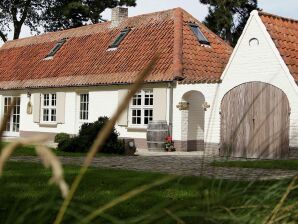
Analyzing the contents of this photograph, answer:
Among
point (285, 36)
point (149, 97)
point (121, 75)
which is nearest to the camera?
point (285, 36)

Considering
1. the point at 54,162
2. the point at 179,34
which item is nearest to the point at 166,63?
the point at 179,34

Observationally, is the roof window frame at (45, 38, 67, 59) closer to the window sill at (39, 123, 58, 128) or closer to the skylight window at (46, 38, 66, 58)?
the skylight window at (46, 38, 66, 58)

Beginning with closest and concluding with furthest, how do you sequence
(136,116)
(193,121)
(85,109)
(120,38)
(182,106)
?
(182,106), (193,121), (136,116), (85,109), (120,38)

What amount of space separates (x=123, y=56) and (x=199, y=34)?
3.29 meters

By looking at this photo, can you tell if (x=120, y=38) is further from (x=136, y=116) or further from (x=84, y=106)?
(x=136, y=116)

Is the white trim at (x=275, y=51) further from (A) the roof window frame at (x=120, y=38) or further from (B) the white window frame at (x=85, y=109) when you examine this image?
(B) the white window frame at (x=85, y=109)

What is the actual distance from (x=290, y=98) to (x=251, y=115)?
132 cm

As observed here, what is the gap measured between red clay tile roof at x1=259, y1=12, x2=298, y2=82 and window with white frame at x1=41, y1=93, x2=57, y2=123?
11.6m

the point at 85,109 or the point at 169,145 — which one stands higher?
the point at 85,109

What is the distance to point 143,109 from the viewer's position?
2075 cm

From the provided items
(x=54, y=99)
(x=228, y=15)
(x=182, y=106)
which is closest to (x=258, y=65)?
(x=182, y=106)

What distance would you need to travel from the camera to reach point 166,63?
Result: 20.2 metres

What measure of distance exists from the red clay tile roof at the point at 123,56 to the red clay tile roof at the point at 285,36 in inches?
84.9

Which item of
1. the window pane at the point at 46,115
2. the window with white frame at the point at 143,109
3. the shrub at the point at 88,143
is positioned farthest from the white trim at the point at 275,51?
the window pane at the point at 46,115
